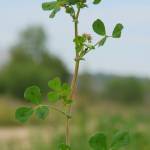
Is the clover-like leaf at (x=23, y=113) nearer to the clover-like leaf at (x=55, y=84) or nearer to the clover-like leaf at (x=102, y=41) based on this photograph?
the clover-like leaf at (x=55, y=84)

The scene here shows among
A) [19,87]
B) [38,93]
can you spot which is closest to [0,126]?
[19,87]

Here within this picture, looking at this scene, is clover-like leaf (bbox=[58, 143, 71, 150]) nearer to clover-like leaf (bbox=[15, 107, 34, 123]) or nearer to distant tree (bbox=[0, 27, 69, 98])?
clover-like leaf (bbox=[15, 107, 34, 123])

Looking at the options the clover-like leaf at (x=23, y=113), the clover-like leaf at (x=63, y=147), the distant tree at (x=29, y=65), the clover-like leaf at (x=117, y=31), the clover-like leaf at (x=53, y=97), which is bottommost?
the distant tree at (x=29, y=65)

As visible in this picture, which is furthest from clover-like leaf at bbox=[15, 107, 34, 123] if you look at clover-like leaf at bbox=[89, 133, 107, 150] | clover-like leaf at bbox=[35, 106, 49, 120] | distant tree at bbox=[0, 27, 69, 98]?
distant tree at bbox=[0, 27, 69, 98]

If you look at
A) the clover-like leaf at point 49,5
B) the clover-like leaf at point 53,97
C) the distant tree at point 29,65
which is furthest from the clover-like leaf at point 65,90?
the distant tree at point 29,65

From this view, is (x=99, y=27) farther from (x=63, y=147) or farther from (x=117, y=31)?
(x=63, y=147)
